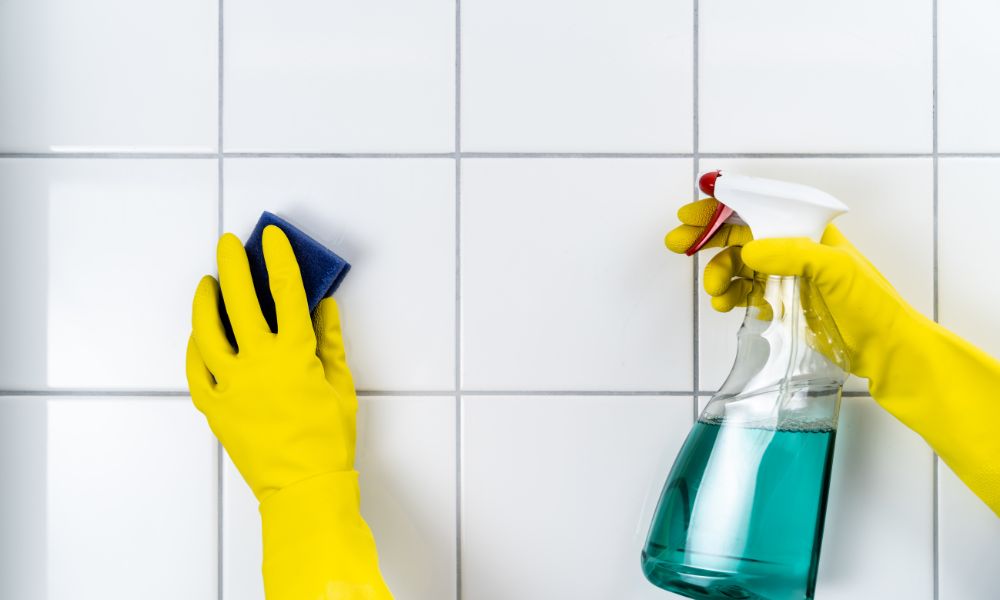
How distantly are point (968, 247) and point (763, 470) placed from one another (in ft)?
1.14

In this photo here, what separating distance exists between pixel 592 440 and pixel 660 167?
287mm

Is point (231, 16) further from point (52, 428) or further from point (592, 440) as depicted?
point (592, 440)

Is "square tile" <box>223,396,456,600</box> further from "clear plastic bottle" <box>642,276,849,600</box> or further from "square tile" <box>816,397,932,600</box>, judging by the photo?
"square tile" <box>816,397,932,600</box>

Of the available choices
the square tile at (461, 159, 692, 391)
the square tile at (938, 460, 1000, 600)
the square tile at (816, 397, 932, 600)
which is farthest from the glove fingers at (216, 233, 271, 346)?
the square tile at (938, 460, 1000, 600)

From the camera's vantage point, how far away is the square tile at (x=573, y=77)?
2.39 ft

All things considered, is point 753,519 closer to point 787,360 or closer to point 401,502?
point 787,360

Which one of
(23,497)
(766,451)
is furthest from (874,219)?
(23,497)

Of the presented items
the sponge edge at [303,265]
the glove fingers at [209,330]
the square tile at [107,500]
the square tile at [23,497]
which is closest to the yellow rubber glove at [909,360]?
the sponge edge at [303,265]

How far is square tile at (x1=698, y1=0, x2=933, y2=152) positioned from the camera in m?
0.73

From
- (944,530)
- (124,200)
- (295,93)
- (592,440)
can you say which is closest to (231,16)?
(295,93)

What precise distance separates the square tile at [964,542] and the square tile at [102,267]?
0.79 meters

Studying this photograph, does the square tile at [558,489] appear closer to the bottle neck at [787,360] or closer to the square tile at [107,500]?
the bottle neck at [787,360]

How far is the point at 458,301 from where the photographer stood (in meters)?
0.73

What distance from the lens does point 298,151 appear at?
73 cm
